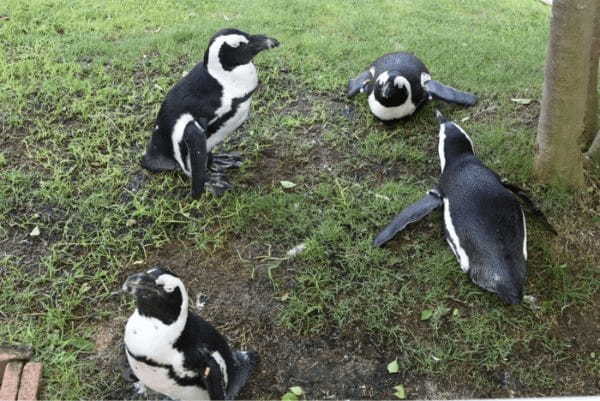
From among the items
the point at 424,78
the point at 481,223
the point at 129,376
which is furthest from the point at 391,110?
the point at 129,376

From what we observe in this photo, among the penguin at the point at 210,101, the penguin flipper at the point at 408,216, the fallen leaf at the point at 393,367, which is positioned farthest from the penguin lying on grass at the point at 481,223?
the penguin at the point at 210,101

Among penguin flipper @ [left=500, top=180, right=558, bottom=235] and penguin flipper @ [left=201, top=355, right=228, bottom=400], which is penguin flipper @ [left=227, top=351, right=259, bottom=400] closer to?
penguin flipper @ [left=201, top=355, right=228, bottom=400]

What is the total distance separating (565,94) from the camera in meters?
→ 2.54

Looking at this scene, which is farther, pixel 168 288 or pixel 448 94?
pixel 448 94

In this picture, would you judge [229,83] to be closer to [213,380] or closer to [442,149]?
[442,149]

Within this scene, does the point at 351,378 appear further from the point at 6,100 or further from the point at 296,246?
the point at 6,100

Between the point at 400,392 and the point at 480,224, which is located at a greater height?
the point at 480,224

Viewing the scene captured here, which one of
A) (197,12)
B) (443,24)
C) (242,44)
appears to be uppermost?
(242,44)

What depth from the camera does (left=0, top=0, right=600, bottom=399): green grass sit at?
7.60 feet

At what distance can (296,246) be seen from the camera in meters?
2.68

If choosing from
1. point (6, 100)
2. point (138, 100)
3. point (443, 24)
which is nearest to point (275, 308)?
point (138, 100)

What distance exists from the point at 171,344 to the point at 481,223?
1254 millimetres

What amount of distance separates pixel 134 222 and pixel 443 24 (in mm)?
2983

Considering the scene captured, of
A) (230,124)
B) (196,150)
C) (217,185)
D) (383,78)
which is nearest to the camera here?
(196,150)
